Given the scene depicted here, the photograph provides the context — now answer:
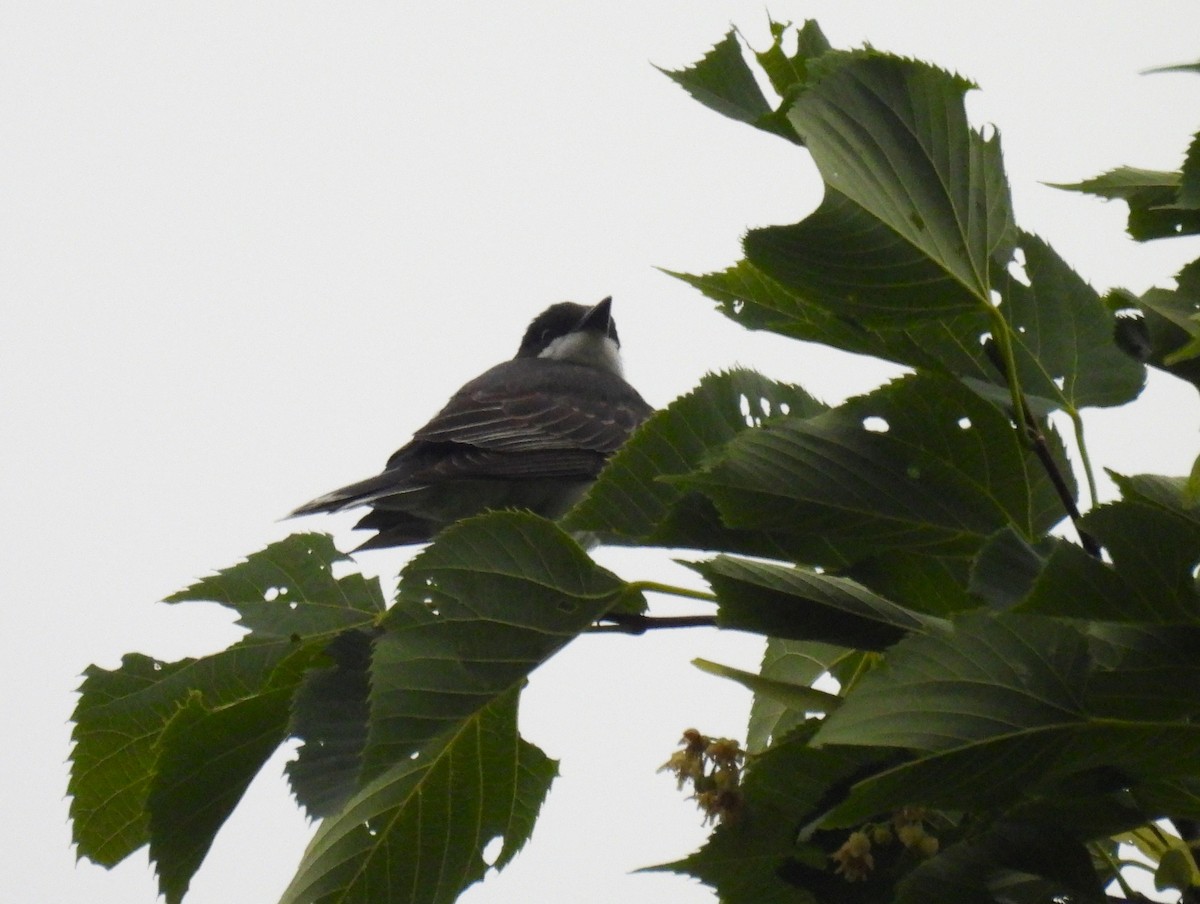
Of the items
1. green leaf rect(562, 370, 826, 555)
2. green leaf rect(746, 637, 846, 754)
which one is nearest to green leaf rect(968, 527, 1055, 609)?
green leaf rect(562, 370, 826, 555)

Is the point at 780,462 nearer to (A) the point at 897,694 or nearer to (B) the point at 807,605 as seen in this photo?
(B) the point at 807,605

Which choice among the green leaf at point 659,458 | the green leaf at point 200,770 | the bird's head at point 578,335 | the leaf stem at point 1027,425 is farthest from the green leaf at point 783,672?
the bird's head at point 578,335

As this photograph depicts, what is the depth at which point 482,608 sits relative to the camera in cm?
154

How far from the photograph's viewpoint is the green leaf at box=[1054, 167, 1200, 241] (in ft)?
6.27

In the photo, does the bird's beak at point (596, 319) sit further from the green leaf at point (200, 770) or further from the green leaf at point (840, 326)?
the green leaf at point (200, 770)

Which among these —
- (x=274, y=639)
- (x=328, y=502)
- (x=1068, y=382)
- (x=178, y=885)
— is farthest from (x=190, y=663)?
(x=328, y=502)

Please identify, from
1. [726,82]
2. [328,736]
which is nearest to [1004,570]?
[726,82]

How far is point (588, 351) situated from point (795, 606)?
7.02 metres

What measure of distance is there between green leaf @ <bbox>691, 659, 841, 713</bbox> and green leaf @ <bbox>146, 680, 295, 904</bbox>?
52cm

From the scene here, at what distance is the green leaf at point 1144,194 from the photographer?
1.91 meters

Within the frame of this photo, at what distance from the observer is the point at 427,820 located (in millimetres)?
1677

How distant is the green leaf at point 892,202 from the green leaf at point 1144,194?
46cm

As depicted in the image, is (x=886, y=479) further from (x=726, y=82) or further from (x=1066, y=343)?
(x=726, y=82)

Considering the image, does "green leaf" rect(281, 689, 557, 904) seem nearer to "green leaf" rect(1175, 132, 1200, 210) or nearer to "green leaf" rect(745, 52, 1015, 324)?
"green leaf" rect(745, 52, 1015, 324)
